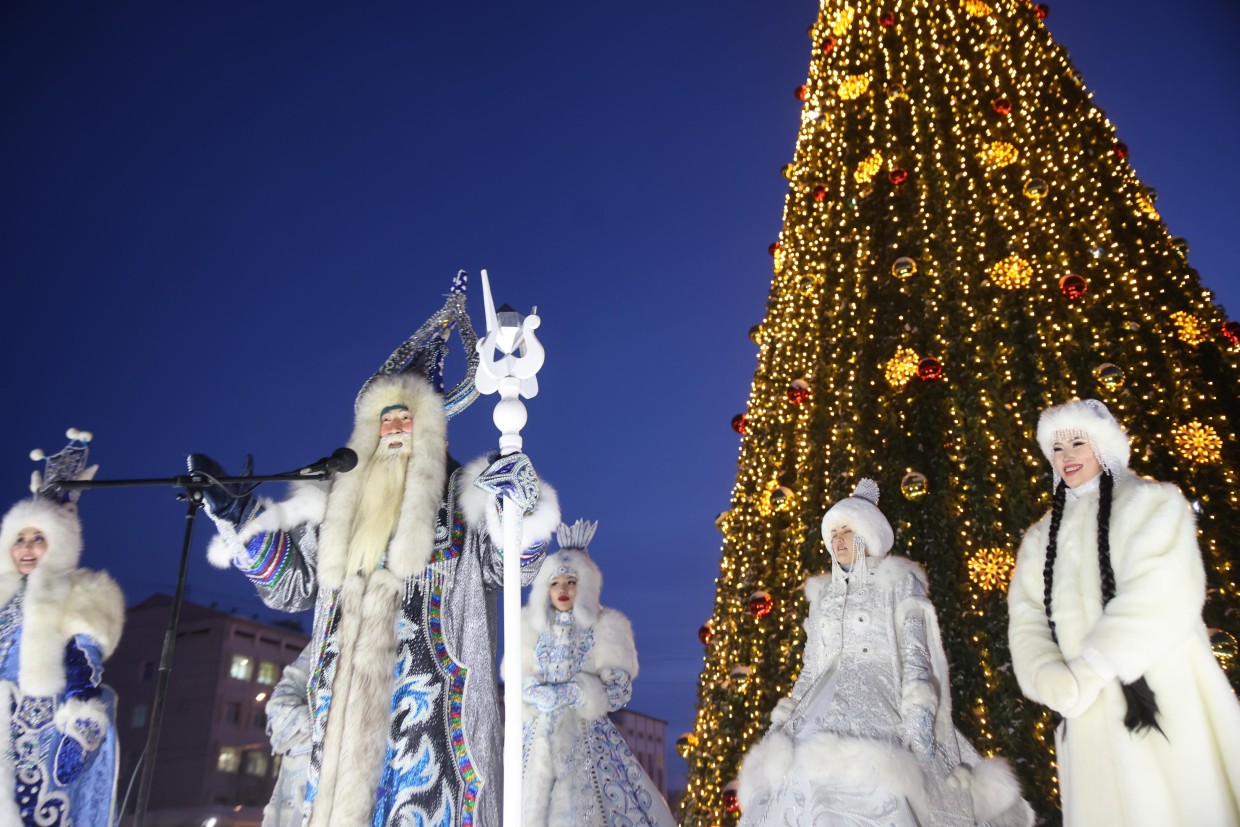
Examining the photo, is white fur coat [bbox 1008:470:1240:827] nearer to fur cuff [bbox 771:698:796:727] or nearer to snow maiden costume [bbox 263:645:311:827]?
fur cuff [bbox 771:698:796:727]

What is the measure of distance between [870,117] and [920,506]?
9.66 feet

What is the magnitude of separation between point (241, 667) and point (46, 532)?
551 inches

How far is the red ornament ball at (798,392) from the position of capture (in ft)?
18.1

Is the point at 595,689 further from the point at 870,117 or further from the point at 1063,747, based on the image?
the point at 870,117

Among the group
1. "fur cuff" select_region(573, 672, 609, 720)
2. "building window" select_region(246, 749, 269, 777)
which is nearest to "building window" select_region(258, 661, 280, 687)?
"building window" select_region(246, 749, 269, 777)

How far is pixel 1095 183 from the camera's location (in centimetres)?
559

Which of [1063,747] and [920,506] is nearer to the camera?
[1063,747]

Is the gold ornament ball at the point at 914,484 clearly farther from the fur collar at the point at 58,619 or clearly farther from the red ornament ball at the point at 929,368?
the fur collar at the point at 58,619

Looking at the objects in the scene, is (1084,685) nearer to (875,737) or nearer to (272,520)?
(875,737)

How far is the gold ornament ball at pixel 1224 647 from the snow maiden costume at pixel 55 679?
5.13 meters

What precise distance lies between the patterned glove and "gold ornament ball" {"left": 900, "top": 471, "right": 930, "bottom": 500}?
11.0 feet

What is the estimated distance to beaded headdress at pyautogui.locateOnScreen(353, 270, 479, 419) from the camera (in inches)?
149

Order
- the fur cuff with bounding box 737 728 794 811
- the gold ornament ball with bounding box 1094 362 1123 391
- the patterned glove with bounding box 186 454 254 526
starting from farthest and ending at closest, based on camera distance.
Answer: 1. the gold ornament ball with bounding box 1094 362 1123 391
2. the fur cuff with bounding box 737 728 794 811
3. the patterned glove with bounding box 186 454 254 526

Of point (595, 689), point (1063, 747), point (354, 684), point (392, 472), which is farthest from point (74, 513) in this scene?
point (1063, 747)
